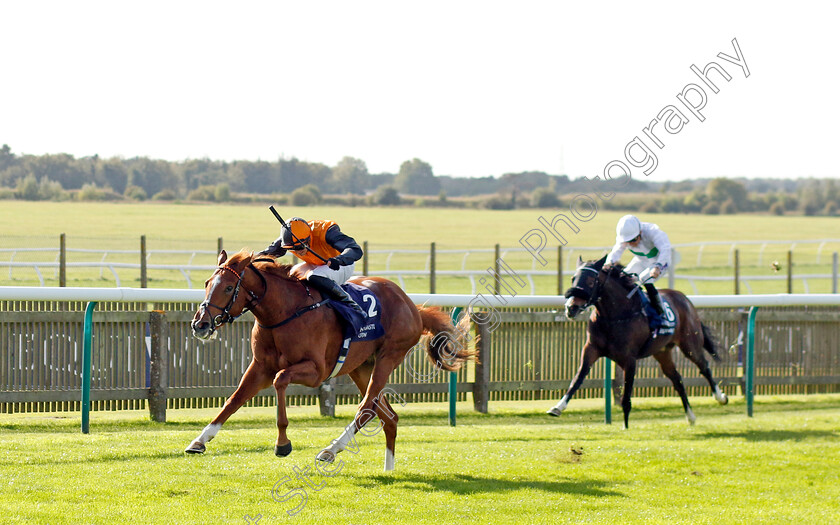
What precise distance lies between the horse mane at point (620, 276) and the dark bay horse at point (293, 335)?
253 cm

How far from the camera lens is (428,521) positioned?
5.12 metres

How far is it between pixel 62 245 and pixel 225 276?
381 inches

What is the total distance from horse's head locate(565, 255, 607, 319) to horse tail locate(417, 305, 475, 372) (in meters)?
1.42

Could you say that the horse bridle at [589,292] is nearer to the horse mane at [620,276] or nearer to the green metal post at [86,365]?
the horse mane at [620,276]

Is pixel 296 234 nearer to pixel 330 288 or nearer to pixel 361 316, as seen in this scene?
pixel 330 288

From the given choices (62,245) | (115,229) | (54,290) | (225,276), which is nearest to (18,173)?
(115,229)

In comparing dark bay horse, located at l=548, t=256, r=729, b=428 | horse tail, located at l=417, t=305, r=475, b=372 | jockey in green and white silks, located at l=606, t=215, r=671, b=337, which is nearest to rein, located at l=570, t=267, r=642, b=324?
dark bay horse, located at l=548, t=256, r=729, b=428

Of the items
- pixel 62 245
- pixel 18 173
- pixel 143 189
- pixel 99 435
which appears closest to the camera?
pixel 99 435

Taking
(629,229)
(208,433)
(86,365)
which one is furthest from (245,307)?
(629,229)

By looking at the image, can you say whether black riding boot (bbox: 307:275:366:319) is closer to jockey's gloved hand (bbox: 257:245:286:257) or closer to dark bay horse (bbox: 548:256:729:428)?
jockey's gloved hand (bbox: 257:245:286:257)

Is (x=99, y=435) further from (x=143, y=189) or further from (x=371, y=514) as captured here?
(x=143, y=189)

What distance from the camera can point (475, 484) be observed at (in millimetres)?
6016

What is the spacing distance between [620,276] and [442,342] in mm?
2441

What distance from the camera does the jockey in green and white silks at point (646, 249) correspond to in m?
8.85
